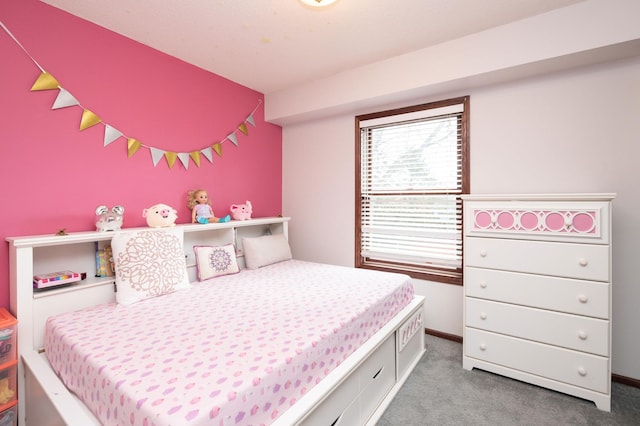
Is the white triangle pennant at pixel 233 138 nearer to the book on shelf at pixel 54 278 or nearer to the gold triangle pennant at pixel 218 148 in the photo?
the gold triangle pennant at pixel 218 148

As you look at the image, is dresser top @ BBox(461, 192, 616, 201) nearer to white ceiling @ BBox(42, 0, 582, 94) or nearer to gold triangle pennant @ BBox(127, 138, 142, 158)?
white ceiling @ BBox(42, 0, 582, 94)

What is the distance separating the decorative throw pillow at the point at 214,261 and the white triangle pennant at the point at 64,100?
1.29 metres

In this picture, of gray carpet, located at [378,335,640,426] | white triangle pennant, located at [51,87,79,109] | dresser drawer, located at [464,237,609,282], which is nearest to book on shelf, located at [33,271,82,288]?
white triangle pennant, located at [51,87,79,109]

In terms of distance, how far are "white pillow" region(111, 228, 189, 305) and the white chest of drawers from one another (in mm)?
2091

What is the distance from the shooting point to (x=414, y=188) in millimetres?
2949

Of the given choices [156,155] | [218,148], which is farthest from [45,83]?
[218,148]

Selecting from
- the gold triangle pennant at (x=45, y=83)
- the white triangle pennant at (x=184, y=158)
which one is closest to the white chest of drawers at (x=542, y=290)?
the white triangle pennant at (x=184, y=158)

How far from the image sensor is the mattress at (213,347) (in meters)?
1.02

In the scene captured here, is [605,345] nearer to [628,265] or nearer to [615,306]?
[615,306]

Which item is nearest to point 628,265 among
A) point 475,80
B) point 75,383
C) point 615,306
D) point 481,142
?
point 615,306

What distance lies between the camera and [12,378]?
1.63 m

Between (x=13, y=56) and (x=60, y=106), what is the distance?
1.05 ft

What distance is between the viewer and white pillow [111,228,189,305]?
1.92 m

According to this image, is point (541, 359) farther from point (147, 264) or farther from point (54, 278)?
point (54, 278)
